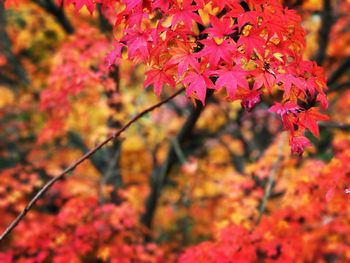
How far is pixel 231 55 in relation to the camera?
2.82m

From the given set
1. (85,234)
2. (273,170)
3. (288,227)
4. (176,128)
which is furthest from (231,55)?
(176,128)

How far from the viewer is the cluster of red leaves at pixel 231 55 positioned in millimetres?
2801

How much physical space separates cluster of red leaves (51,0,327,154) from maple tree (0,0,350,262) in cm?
1

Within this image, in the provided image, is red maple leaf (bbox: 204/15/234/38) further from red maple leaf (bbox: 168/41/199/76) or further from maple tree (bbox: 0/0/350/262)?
red maple leaf (bbox: 168/41/199/76)

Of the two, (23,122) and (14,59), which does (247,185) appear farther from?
(23,122)

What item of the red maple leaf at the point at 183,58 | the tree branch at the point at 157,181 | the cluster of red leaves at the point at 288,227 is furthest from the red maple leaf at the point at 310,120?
the tree branch at the point at 157,181

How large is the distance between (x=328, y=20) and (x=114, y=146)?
4.80 metres

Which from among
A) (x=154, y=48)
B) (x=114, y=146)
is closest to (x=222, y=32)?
(x=154, y=48)

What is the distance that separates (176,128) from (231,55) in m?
9.00

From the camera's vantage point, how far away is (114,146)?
8180 millimetres

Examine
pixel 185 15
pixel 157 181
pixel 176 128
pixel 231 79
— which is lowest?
pixel 176 128

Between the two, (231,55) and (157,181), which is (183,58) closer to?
(231,55)

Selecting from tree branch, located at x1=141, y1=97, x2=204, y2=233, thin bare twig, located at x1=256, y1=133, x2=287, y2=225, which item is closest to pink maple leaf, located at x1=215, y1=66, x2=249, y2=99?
thin bare twig, located at x1=256, y1=133, x2=287, y2=225

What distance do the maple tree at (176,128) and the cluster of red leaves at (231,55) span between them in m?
0.01
